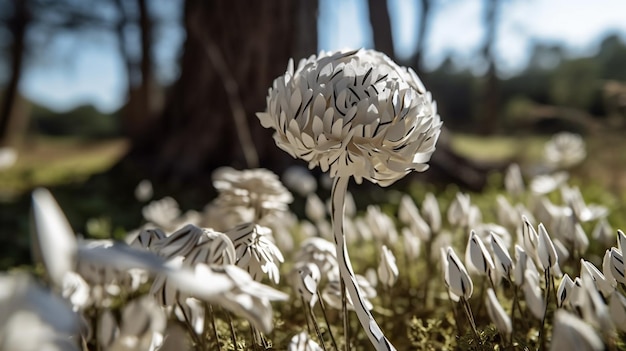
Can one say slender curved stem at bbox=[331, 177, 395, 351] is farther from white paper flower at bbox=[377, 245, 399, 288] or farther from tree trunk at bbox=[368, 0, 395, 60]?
tree trunk at bbox=[368, 0, 395, 60]

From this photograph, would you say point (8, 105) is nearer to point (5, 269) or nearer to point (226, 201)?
point (5, 269)

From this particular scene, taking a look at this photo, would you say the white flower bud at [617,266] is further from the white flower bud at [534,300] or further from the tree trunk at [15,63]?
the tree trunk at [15,63]

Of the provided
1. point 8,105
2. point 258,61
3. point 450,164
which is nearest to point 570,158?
point 450,164

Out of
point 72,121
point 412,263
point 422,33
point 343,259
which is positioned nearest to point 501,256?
point 343,259

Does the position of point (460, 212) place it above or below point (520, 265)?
below

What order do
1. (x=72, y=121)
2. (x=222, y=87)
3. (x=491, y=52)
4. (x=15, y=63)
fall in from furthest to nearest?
(x=72, y=121) → (x=491, y=52) → (x=15, y=63) → (x=222, y=87)

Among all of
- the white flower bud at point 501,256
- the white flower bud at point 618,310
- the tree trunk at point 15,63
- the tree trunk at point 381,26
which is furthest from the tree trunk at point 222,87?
the tree trunk at point 15,63

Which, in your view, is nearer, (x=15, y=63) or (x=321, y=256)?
(x=321, y=256)

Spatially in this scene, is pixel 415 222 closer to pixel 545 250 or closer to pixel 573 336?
pixel 545 250
